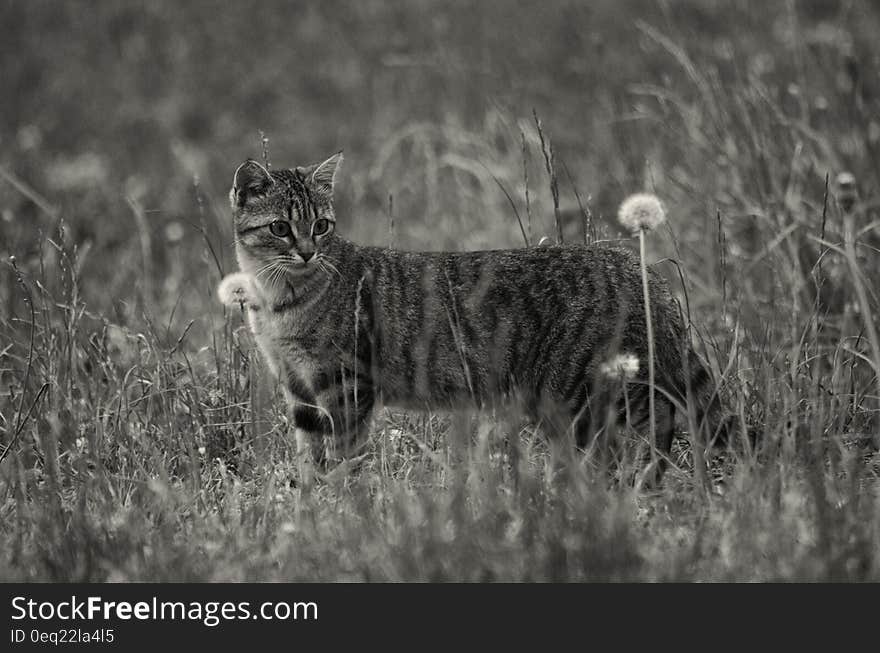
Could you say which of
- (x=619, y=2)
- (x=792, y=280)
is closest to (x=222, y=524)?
(x=792, y=280)

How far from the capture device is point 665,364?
421 cm

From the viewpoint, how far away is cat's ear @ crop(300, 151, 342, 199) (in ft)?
16.2

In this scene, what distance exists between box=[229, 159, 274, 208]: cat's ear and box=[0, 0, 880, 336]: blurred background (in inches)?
16.1

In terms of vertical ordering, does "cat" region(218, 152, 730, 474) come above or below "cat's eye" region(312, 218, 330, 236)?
below

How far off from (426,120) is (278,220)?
5785 mm

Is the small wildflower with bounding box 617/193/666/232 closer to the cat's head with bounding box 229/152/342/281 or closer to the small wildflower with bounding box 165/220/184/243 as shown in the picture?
the cat's head with bounding box 229/152/342/281

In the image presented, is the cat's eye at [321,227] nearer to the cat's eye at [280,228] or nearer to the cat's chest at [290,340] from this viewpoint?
the cat's eye at [280,228]

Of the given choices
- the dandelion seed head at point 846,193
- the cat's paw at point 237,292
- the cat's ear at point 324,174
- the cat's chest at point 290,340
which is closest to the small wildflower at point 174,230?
the cat's ear at point 324,174

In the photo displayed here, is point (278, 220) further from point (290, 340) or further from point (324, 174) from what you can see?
point (290, 340)

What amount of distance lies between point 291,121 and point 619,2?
372 centimetres

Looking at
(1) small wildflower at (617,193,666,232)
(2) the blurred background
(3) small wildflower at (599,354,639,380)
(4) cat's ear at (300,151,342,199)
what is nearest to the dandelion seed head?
(2) the blurred background

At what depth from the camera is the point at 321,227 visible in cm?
482

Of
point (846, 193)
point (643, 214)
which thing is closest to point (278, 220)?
point (643, 214)

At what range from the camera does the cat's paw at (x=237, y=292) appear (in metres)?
4.35
